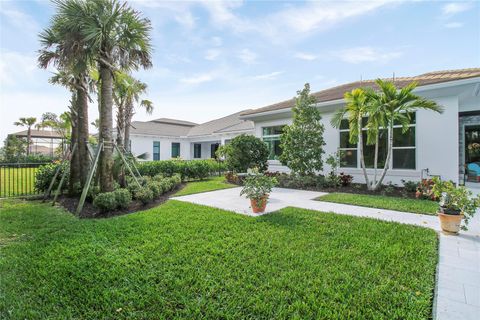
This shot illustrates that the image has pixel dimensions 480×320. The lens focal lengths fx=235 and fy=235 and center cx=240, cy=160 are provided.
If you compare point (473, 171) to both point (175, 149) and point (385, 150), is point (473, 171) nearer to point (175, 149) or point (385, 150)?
point (385, 150)

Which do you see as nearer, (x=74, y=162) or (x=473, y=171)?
(x=74, y=162)

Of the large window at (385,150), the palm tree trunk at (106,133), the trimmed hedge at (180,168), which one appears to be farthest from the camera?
the trimmed hedge at (180,168)

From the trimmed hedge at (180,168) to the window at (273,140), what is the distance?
371 cm

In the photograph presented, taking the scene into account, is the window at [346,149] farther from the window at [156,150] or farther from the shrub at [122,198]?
the window at [156,150]

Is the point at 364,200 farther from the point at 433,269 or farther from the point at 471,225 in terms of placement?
the point at 433,269

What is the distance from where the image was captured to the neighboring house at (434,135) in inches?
339

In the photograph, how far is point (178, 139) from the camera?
81.4 feet

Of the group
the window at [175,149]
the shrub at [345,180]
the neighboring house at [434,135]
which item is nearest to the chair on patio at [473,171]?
the neighboring house at [434,135]

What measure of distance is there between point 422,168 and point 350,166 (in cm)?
273

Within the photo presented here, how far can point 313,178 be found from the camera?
10539 mm

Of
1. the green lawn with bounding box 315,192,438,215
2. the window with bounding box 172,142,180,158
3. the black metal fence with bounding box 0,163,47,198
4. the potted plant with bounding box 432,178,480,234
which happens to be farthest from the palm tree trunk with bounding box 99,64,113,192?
the window with bounding box 172,142,180,158

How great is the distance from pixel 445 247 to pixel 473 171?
34.8 feet

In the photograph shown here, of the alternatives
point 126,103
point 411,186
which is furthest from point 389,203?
point 126,103

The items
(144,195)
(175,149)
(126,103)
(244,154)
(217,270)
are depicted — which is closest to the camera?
(217,270)
